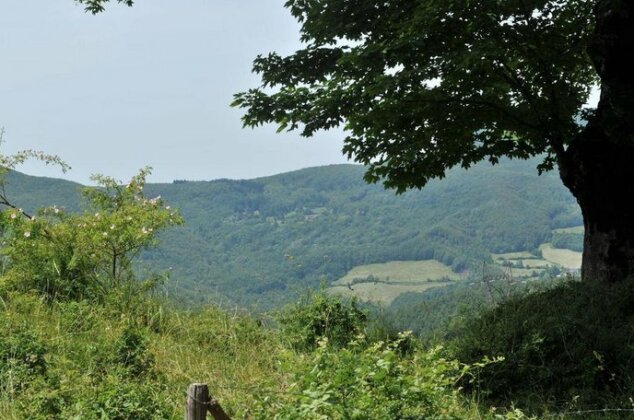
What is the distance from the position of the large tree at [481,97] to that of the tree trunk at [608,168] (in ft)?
0.06

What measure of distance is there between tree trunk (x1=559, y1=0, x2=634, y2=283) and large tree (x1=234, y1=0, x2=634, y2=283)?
0.02 metres

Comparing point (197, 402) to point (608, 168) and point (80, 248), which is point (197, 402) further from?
point (608, 168)

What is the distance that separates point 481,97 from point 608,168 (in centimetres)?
250

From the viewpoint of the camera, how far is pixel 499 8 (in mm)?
10945

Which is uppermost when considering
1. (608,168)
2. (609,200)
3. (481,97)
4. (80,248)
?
(481,97)

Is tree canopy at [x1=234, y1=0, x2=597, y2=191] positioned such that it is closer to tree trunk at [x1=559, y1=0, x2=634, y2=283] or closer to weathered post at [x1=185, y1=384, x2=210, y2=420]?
tree trunk at [x1=559, y1=0, x2=634, y2=283]

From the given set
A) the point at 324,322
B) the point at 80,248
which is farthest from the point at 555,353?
the point at 80,248

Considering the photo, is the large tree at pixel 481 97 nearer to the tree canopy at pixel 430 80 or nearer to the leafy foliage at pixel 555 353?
the tree canopy at pixel 430 80

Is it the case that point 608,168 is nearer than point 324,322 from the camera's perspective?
No

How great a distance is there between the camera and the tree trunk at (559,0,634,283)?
35.6ft

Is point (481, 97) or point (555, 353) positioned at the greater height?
point (481, 97)

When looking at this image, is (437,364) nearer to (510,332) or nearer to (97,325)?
(510,332)

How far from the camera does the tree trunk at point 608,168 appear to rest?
10.9m

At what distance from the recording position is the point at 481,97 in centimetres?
1199
